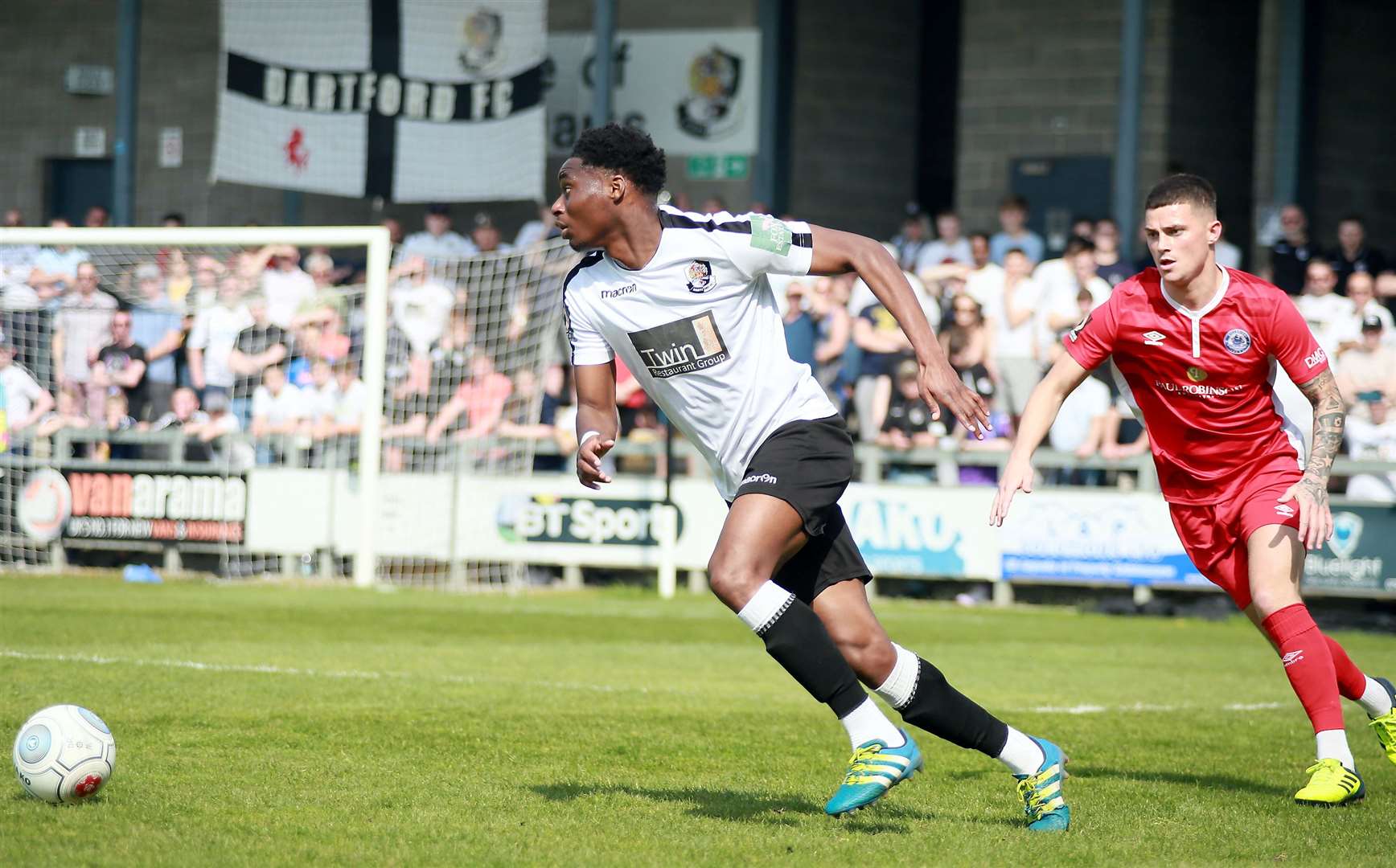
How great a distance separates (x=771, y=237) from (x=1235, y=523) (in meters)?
2.21

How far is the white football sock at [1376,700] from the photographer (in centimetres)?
689

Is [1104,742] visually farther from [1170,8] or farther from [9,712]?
[1170,8]

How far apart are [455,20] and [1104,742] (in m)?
15.6

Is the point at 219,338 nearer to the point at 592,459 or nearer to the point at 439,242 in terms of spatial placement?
the point at 439,242

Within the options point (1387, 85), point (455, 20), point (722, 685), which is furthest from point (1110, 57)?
point (722, 685)

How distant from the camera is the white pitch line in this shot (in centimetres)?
941

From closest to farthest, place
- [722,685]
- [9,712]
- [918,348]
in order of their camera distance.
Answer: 1. [918,348]
2. [9,712]
3. [722,685]

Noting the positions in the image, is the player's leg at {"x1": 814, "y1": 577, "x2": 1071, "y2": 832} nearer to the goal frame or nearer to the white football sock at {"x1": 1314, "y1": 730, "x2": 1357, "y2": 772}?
the white football sock at {"x1": 1314, "y1": 730, "x2": 1357, "y2": 772}

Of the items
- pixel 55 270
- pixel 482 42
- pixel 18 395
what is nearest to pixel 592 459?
pixel 18 395

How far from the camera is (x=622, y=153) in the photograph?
5793 mm

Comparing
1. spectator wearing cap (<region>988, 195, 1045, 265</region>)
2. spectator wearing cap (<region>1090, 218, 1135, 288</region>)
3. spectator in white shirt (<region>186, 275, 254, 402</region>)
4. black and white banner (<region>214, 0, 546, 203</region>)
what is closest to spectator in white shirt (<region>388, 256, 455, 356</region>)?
spectator in white shirt (<region>186, 275, 254, 402</region>)

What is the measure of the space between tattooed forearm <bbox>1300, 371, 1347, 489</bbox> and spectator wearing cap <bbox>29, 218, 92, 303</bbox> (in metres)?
13.8

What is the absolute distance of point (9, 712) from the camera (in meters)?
7.45

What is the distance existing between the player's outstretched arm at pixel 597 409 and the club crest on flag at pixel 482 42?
15934mm
